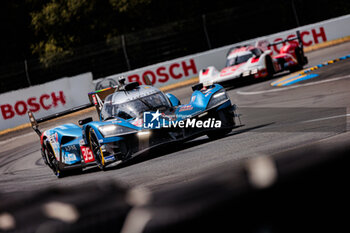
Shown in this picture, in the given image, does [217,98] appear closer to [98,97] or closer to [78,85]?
[98,97]

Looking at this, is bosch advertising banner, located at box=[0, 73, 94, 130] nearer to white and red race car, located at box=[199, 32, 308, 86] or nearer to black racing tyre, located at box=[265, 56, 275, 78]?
white and red race car, located at box=[199, 32, 308, 86]

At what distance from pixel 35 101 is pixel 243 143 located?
12.9 m

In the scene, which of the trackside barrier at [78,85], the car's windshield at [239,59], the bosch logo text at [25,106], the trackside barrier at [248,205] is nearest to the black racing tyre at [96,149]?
the trackside barrier at [248,205]

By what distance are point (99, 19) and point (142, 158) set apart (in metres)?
21.9

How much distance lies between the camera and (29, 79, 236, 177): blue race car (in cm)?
727

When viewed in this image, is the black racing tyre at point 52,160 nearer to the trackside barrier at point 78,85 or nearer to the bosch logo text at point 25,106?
the trackside barrier at point 78,85

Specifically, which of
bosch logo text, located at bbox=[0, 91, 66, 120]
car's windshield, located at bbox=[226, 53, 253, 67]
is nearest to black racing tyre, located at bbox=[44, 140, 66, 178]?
car's windshield, located at bbox=[226, 53, 253, 67]

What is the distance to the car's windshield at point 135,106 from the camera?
8.06 meters

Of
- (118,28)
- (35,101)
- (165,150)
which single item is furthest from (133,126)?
(118,28)

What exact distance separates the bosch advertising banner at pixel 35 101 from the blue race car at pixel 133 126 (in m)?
9.61

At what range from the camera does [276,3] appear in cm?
2553

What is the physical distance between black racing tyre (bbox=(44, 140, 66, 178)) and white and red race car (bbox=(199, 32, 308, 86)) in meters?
7.33

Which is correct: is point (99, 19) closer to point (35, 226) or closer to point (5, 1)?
point (5, 1)

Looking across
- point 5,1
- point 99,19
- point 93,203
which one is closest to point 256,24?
point 99,19
